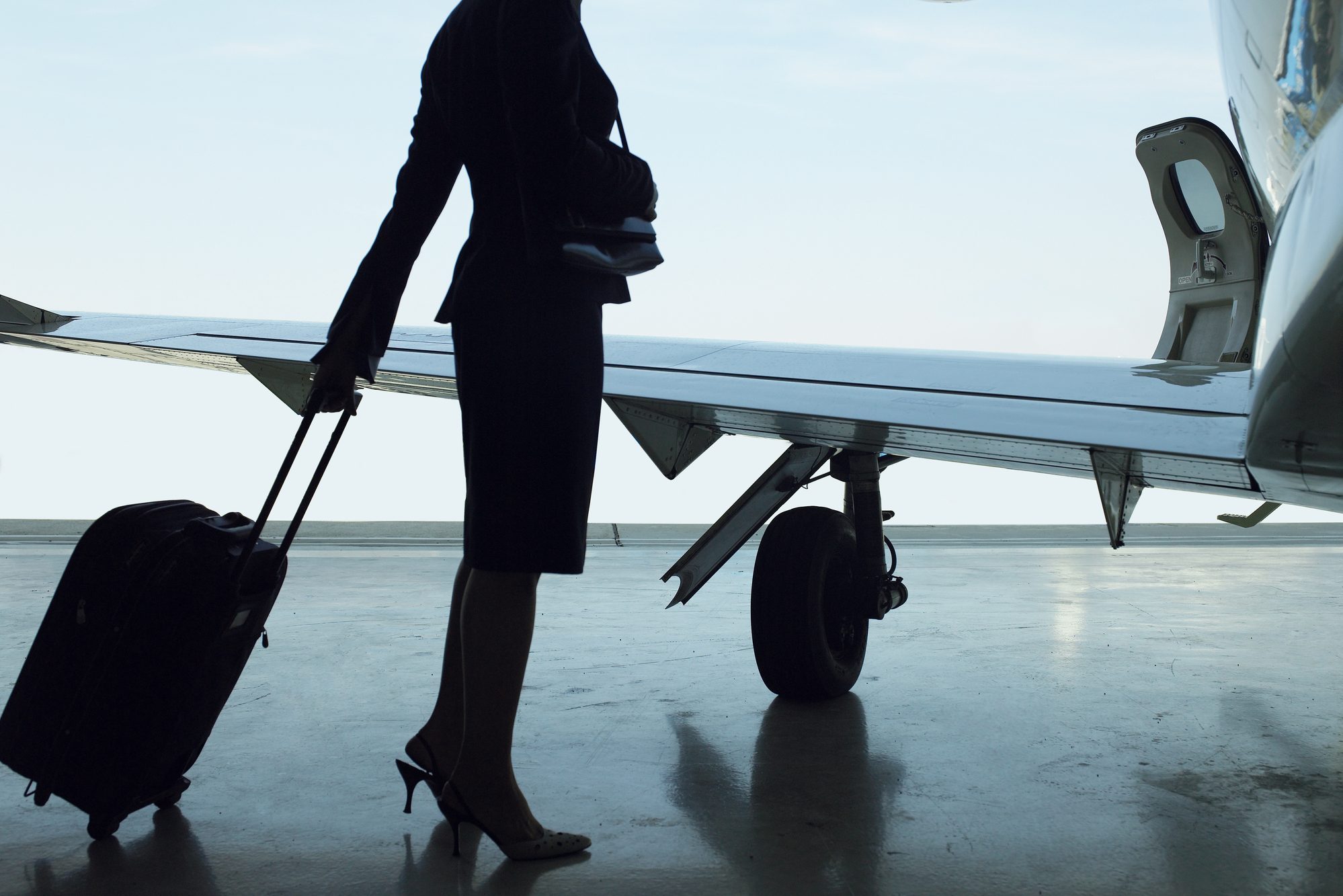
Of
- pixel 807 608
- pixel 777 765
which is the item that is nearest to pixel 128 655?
pixel 777 765

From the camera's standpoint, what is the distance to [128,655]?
81.6 inches

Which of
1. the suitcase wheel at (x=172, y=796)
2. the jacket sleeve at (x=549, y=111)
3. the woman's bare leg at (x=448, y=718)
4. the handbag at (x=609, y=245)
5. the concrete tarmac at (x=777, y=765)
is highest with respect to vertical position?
the jacket sleeve at (x=549, y=111)

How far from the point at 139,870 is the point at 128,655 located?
38 centimetres

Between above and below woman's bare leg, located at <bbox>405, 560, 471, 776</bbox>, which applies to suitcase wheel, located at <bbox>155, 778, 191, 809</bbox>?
below

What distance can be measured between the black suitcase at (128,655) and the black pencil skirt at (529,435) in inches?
13.7

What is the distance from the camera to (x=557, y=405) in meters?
1.94

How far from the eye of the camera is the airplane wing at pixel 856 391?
2.12m

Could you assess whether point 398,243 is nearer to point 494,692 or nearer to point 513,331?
point 513,331

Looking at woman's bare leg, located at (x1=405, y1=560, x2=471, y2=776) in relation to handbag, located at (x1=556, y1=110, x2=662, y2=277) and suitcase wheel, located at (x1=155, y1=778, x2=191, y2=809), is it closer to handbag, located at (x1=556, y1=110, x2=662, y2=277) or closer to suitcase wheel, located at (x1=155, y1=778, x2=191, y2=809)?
suitcase wheel, located at (x1=155, y1=778, x2=191, y2=809)

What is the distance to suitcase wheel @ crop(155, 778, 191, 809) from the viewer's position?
2.23 m

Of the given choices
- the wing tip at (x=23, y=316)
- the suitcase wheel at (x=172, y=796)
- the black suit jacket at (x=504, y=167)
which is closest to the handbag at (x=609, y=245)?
the black suit jacket at (x=504, y=167)

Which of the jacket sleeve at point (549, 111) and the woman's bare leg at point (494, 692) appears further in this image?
the woman's bare leg at point (494, 692)

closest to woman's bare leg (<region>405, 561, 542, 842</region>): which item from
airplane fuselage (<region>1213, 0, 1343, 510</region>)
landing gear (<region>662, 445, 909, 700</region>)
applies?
airplane fuselage (<region>1213, 0, 1343, 510</region>)

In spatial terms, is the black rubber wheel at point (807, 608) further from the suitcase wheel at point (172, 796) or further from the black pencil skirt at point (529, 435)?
the suitcase wheel at point (172, 796)
